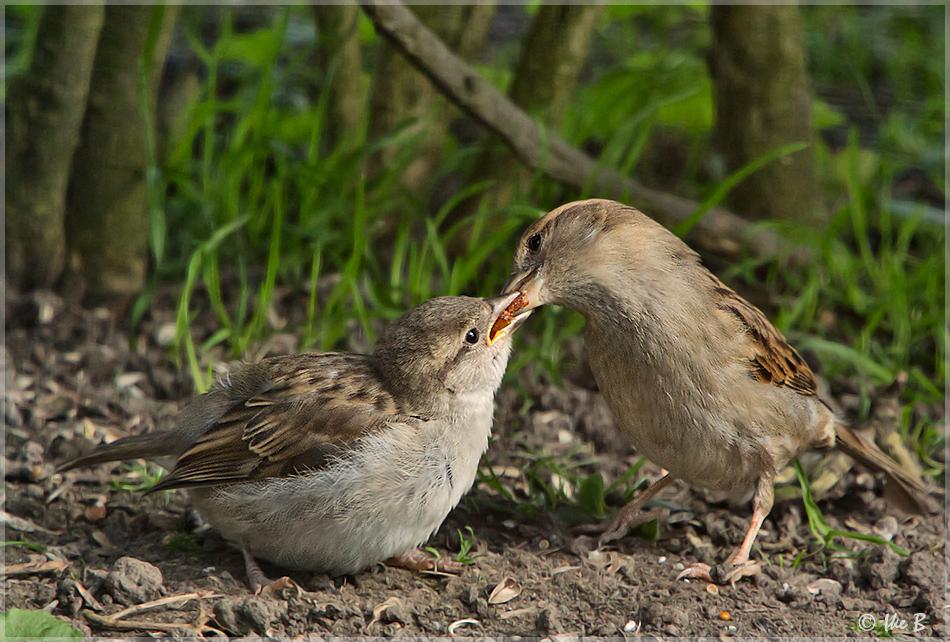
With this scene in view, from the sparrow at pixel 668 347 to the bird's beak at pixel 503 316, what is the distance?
0.02 m

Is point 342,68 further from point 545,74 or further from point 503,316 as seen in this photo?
point 503,316

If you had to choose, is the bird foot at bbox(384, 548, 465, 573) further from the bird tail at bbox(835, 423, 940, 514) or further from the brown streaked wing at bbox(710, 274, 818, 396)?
the bird tail at bbox(835, 423, 940, 514)

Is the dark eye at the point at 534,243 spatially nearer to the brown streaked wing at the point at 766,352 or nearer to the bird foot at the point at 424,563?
the brown streaked wing at the point at 766,352

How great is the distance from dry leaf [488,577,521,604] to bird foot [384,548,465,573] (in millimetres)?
220

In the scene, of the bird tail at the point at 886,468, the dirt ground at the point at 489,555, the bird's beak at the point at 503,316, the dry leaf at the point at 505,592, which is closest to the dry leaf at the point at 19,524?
the dirt ground at the point at 489,555

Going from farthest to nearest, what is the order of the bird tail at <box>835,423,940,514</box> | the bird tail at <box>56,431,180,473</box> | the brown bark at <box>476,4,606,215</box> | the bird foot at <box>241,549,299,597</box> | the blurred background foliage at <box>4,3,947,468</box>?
the brown bark at <box>476,4,606,215</box>
the blurred background foliage at <box>4,3,947,468</box>
the bird tail at <box>835,423,940,514</box>
the bird tail at <box>56,431,180,473</box>
the bird foot at <box>241,549,299,597</box>

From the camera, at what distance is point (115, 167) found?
18.1 feet

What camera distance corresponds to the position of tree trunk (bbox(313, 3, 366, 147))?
231 inches

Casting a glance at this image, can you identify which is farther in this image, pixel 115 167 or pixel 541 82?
pixel 541 82

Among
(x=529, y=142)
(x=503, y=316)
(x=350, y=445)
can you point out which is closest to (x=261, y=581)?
(x=350, y=445)

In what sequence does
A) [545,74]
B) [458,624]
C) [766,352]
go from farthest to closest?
[545,74], [766,352], [458,624]

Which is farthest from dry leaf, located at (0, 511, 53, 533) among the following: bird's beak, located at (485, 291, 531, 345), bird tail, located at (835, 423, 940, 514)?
bird tail, located at (835, 423, 940, 514)

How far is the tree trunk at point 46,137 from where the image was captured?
5.30m

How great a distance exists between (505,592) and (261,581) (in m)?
0.91
